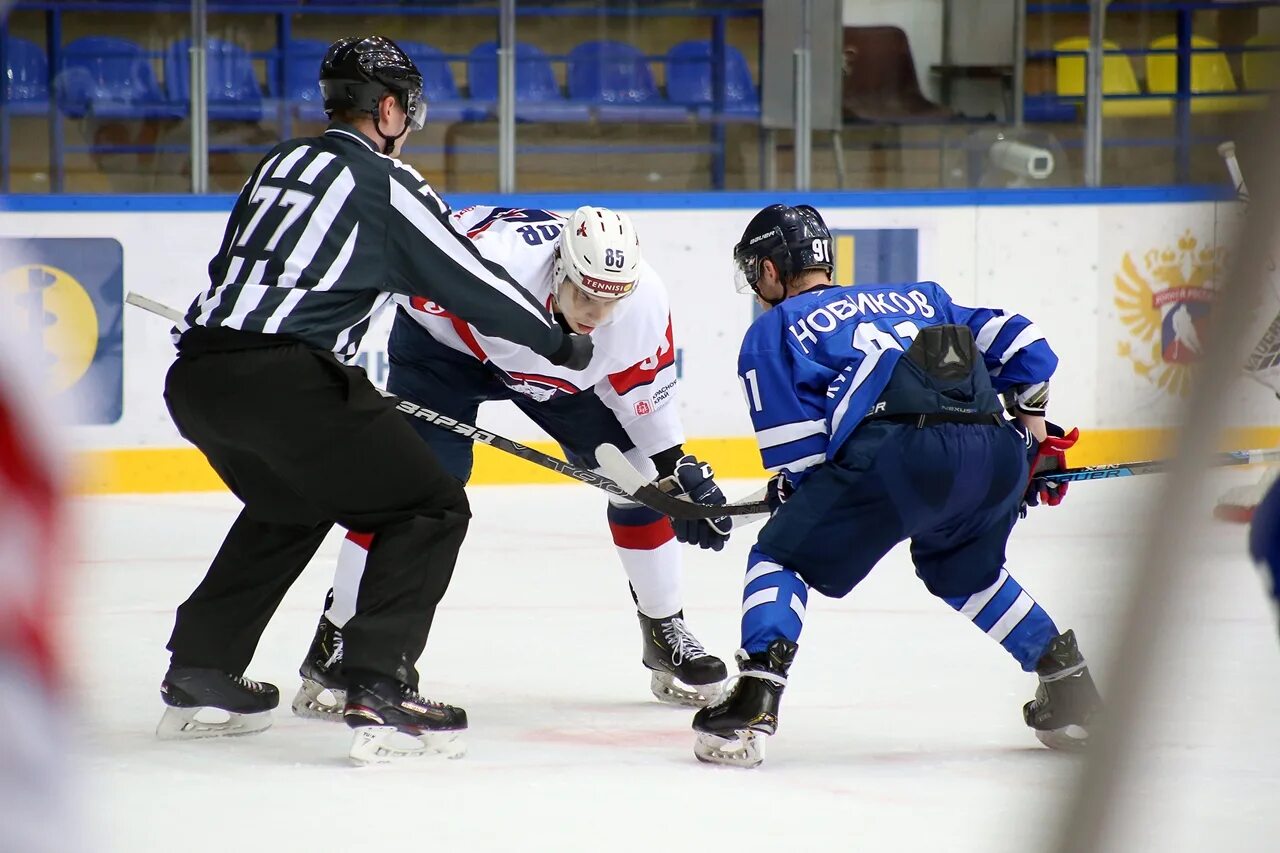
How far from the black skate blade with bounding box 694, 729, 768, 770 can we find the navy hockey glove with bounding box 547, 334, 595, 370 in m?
0.59

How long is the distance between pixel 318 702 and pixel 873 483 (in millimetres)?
1054

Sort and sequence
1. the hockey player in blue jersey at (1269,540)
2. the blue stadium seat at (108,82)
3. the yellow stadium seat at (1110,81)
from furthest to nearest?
the yellow stadium seat at (1110,81), the blue stadium seat at (108,82), the hockey player in blue jersey at (1269,540)

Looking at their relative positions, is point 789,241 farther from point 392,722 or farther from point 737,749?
point 392,722

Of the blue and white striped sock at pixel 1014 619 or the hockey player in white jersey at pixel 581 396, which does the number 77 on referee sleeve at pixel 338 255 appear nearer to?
the hockey player in white jersey at pixel 581 396

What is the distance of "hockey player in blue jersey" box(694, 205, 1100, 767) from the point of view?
235cm

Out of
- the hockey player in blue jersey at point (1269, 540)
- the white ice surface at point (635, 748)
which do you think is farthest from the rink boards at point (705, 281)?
the hockey player in blue jersey at point (1269, 540)

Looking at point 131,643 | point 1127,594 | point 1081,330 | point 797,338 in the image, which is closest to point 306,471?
point 797,338

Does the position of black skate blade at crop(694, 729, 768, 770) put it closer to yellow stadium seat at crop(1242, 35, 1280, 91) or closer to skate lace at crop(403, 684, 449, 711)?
skate lace at crop(403, 684, 449, 711)

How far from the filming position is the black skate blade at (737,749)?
2.36m

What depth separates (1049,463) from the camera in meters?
2.69

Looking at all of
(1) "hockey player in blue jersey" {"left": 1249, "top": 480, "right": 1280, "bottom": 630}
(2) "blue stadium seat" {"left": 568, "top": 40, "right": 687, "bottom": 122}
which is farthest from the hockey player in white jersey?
(2) "blue stadium seat" {"left": 568, "top": 40, "right": 687, "bottom": 122}

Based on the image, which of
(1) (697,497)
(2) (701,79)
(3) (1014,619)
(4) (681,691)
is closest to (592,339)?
(1) (697,497)

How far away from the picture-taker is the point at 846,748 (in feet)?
8.21

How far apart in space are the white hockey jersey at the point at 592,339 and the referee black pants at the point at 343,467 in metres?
0.45
